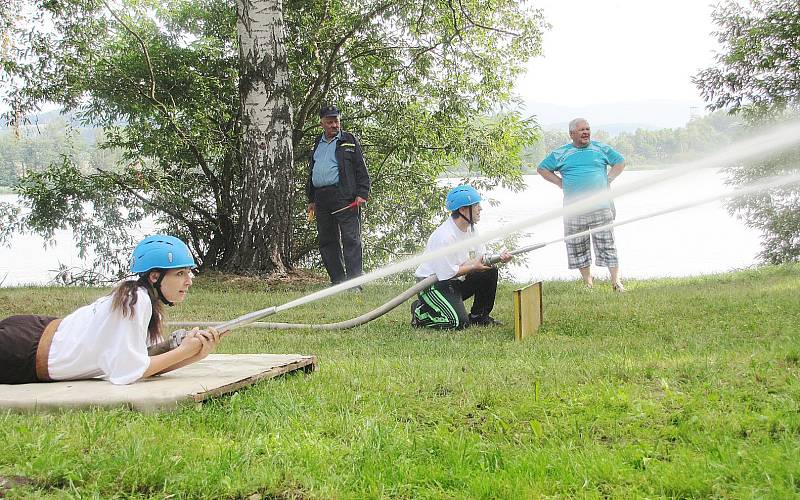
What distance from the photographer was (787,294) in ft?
26.9

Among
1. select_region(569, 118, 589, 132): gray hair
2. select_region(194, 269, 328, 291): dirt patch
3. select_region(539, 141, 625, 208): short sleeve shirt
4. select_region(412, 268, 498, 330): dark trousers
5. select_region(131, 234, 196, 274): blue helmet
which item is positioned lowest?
select_region(412, 268, 498, 330): dark trousers

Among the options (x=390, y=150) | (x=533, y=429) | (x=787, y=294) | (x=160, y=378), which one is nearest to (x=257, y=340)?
(x=160, y=378)

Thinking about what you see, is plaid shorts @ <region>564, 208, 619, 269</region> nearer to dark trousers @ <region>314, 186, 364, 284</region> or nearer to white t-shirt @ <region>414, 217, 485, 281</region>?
white t-shirt @ <region>414, 217, 485, 281</region>

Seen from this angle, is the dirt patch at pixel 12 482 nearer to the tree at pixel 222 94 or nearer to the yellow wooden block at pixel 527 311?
the yellow wooden block at pixel 527 311

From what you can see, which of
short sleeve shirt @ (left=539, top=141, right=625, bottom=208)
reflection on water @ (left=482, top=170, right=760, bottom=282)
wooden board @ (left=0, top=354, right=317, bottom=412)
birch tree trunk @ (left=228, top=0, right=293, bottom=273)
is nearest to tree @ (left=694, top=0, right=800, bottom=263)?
reflection on water @ (left=482, top=170, right=760, bottom=282)

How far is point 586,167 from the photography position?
954 centimetres

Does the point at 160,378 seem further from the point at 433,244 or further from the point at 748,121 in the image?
the point at 748,121

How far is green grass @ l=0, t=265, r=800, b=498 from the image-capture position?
127 inches

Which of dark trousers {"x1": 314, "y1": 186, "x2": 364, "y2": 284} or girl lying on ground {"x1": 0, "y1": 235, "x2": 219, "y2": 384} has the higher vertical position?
dark trousers {"x1": 314, "y1": 186, "x2": 364, "y2": 284}

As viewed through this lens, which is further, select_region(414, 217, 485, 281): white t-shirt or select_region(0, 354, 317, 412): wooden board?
select_region(414, 217, 485, 281): white t-shirt

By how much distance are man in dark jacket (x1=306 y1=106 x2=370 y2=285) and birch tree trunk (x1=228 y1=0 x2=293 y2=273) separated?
1.44 meters

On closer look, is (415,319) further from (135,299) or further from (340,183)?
(135,299)

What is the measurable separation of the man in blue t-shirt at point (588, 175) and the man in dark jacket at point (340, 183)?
2440 millimetres

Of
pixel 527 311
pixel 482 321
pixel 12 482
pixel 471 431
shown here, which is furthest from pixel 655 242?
pixel 12 482
